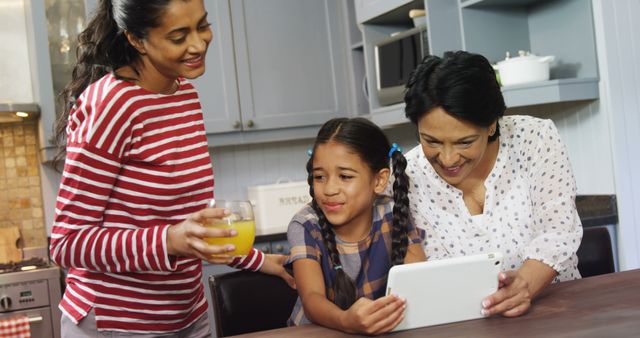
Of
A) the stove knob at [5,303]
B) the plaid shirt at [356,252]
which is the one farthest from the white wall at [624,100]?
the stove knob at [5,303]

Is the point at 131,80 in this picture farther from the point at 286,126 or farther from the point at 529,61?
the point at 286,126

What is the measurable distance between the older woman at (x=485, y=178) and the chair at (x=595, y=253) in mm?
154

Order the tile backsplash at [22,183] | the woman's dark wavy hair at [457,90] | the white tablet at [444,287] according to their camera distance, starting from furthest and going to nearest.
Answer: the tile backsplash at [22,183]
the woman's dark wavy hair at [457,90]
the white tablet at [444,287]

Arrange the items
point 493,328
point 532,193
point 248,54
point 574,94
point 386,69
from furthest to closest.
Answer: point 248,54
point 386,69
point 574,94
point 532,193
point 493,328

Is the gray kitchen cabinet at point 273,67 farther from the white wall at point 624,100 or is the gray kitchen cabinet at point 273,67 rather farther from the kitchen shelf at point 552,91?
the white wall at point 624,100

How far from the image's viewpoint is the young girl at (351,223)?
5.79 feet

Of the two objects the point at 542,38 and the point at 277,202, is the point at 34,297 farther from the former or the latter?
the point at 542,38

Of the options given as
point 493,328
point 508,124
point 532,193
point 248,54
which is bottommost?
point 493,328

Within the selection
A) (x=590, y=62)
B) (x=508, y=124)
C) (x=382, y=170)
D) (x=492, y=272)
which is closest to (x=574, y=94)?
(x=590, y=62)

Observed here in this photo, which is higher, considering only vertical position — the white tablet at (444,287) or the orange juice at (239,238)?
the orange juice at (239,238)

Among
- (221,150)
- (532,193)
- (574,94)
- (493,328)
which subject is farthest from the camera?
(221,150)

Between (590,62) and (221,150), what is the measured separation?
2101 mm

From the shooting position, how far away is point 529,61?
9.07ft

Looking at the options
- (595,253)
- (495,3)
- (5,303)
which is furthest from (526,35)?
(5,303)
